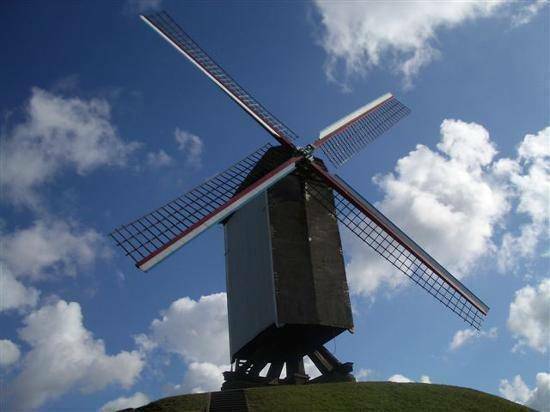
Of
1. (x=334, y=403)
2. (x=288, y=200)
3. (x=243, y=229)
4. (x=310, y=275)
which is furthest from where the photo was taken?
(x=243, y=229)

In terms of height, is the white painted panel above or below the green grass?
above

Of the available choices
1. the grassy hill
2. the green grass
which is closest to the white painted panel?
the grassy hill

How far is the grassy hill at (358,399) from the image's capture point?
1590 cm

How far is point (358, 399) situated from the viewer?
1641 centimetres

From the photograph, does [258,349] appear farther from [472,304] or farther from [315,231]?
[472,304]

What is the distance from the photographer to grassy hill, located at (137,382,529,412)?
15898 mm

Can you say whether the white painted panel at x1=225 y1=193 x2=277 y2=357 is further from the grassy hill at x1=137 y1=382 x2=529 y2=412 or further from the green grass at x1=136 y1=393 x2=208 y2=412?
the green grass at x1=136 y1=393 x2=208 y2=412

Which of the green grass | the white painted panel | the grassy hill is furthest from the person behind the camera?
the white painted panel

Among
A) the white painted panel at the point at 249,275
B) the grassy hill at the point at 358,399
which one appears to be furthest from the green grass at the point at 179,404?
the white painted panel at the point at 249,275

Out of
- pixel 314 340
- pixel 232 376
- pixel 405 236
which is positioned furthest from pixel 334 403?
pixel 405 236

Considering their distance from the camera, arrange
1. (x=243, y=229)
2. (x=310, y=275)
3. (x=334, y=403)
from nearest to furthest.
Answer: (x=334, y=403) < (x=310, y=275) < (x=243, y=229)

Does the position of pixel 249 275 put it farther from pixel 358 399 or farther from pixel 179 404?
pixel 358 399

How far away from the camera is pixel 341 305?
19812mm

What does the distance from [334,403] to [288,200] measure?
789 cm
